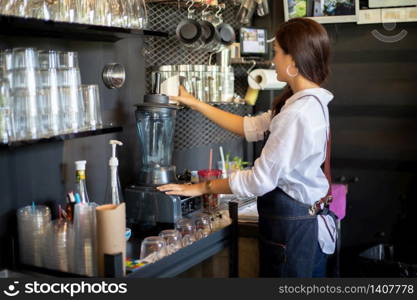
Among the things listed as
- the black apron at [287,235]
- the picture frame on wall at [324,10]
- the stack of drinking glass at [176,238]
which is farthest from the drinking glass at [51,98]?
the picture frame on wall at [324,10]

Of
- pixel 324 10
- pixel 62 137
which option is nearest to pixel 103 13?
pixel 62 137

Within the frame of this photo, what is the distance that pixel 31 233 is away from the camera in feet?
7.09

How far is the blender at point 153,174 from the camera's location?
7.86 feet

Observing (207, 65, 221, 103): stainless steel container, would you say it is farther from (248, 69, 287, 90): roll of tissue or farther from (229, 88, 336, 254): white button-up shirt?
(229, 88, 336, 254): white button-up shirt

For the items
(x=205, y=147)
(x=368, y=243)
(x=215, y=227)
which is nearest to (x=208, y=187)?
(x=215, y=227)

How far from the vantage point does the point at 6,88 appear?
1.93 meters

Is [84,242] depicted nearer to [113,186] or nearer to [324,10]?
[113,186]

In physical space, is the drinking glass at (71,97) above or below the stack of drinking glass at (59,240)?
above

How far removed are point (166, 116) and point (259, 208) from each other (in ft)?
1.84

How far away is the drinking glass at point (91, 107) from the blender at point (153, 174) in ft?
0.69

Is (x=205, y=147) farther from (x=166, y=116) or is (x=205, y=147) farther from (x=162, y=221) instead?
(x=162, y=221)

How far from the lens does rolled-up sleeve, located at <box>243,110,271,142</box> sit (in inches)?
110

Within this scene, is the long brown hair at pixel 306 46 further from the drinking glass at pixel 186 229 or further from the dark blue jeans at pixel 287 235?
the drinking glass at pixel 186 229

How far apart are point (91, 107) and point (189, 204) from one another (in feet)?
1.96
